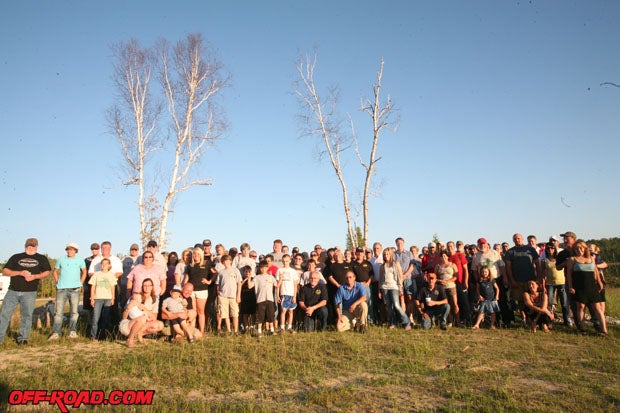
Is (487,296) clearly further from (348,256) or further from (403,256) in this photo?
(348,256)

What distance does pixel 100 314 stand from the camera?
878 cm

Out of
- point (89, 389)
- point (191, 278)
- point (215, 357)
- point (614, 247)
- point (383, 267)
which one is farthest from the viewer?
point (614, 247)

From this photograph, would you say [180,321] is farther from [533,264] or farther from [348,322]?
[533,264]

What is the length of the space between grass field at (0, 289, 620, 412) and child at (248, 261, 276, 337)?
28.8 inches

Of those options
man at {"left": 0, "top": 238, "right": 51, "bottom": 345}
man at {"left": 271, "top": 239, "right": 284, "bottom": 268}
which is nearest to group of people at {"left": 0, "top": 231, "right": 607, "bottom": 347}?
man at {"left": 0, "top": 238, "right": 51, "bottom": 345}

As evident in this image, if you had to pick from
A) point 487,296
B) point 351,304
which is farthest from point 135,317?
point 487,296

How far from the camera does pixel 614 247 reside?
36.1 m

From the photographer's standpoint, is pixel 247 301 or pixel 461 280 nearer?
pixel 247 301

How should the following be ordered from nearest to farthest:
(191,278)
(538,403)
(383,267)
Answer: (538,403)
(191,278)
(383,267)

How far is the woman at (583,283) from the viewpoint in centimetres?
851

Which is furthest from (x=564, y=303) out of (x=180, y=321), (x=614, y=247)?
(x=614, y=247)

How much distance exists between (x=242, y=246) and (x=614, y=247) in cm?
3946

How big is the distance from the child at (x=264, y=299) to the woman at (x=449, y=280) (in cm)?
411

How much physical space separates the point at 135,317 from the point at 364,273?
5449mm
